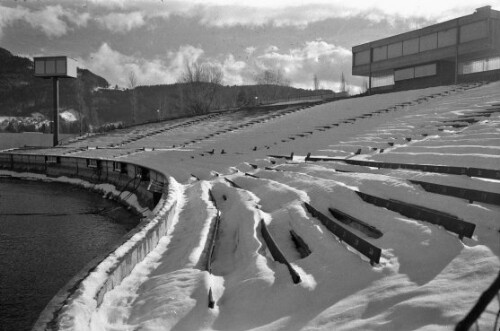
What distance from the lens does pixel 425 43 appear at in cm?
4459

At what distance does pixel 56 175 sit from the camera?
26891mm

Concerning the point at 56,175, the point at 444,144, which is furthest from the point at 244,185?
the point at 56,175

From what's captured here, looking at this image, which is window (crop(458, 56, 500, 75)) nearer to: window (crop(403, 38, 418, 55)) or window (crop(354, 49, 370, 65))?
window (crop(403, 38, 418, 55))

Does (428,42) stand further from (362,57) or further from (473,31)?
(362,57)

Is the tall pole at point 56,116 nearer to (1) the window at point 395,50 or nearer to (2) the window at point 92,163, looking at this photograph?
A: (2) the window at point 92,163

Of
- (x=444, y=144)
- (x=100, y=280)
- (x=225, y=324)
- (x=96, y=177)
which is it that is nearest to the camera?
(x=225, y=324)

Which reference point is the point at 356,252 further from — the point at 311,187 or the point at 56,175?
the point at 56,175

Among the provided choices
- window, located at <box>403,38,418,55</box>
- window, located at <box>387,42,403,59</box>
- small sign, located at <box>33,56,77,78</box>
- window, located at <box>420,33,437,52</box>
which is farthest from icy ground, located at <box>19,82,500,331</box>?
small sign, located at <box>33,56,77,78</box>

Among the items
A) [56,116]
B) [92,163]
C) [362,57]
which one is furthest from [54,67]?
[362,57]

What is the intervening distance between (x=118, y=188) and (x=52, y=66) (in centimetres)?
3160

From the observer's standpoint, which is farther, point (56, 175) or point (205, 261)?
point (56, 175)

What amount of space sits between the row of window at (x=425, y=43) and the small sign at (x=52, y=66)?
104ft

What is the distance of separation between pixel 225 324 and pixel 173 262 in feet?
7.32

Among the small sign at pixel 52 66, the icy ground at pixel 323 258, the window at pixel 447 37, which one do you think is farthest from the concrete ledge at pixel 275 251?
the small sign at pixel 52 66
